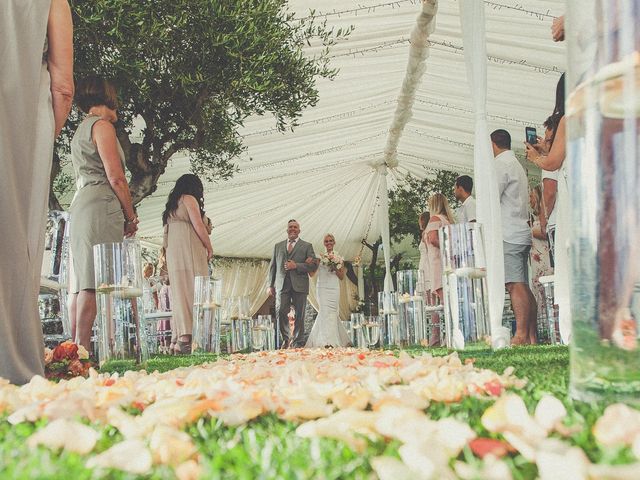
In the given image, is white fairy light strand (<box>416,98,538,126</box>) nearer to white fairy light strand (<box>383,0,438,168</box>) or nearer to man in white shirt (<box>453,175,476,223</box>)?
white fairy light strand (<box>383,0,438,168</box>)

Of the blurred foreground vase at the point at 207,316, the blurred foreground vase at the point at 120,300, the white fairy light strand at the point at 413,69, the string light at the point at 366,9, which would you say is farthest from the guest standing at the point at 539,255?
the blurred foreground vase at the point at 120,300

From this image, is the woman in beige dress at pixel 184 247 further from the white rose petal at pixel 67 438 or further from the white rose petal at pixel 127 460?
the white rose petal at pixel 127 460

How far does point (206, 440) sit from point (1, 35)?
5.39 feet

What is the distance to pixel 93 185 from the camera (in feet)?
11.3

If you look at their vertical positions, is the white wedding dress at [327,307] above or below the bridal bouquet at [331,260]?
below

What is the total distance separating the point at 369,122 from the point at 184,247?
5679 millimetres

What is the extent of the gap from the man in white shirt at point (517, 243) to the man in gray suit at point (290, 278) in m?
3.47

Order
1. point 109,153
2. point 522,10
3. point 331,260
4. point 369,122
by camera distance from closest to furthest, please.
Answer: point 109,153 → point 522,10 → point 331,260 → point 369,122

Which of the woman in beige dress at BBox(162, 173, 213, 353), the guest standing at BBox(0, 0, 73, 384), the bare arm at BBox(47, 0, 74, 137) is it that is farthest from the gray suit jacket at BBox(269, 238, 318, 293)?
the guest standing at BBox(0, 0, 73, 384)

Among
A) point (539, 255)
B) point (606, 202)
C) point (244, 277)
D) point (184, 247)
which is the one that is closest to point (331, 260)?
point (539, 255)

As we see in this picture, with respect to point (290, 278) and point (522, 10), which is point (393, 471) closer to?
point (522, 10)

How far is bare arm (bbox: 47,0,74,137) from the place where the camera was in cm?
212

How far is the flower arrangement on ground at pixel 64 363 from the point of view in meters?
2.14

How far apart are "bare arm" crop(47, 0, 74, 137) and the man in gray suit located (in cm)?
557
